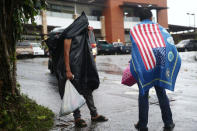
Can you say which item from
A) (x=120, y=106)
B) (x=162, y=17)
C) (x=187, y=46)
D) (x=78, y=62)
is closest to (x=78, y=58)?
(x=78, y=62)

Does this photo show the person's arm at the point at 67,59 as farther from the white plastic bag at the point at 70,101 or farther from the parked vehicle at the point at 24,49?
the parked vehicle at the point at 24,49

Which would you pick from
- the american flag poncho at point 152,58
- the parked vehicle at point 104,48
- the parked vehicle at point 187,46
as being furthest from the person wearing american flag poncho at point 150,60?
the parked vehicle at point 187,46

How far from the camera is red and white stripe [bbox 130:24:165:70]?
3785mm

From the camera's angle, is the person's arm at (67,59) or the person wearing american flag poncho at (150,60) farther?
the person's arm at (67,59)

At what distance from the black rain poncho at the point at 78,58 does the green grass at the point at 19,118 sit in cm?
52

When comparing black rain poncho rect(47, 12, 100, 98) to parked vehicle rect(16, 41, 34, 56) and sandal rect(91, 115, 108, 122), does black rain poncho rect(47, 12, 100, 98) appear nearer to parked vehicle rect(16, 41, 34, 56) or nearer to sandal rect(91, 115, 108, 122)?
sandal rect(91, 115, 108, 122)

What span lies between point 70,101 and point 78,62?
68 cm

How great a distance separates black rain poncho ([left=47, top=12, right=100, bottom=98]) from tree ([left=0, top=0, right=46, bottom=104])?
59 cm

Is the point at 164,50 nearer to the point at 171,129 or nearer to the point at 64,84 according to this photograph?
the point at 171,129

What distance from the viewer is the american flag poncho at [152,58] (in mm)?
3783

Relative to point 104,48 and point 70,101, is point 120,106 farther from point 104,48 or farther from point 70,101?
point 104,48

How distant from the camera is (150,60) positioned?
12.4 ft

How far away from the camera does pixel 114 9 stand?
44375 millimetres

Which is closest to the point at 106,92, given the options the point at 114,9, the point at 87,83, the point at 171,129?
the point at 87,83
